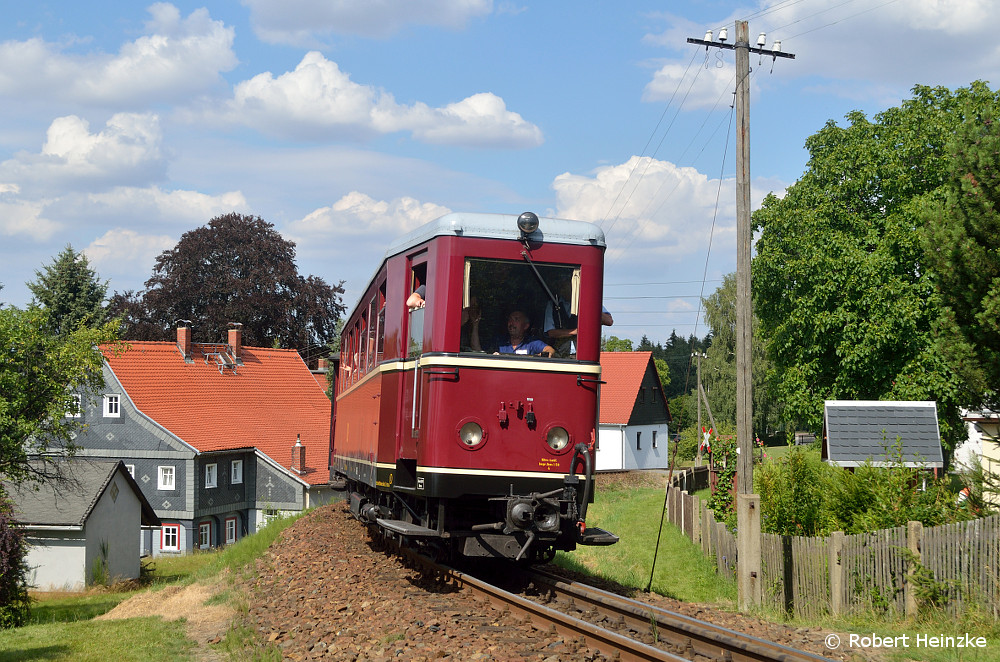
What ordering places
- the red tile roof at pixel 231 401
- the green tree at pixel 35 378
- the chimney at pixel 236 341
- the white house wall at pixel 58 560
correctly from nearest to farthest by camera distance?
the green tree at pixel 35 378 < the white house wall at pixel 58 560 < the red tile roof at pixel 231 401 < the chimney at pixel 236 341

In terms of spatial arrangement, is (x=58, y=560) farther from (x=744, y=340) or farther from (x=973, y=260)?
(x=973, y=260)

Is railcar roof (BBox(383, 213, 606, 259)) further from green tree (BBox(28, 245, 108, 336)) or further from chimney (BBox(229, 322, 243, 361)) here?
green tree (BBox(28, 245, 108, 336))

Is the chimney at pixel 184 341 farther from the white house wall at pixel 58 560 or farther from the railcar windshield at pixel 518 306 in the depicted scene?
the railcar windshield at pixel 518 306

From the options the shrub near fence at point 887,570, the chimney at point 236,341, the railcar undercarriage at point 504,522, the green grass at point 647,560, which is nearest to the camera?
the railcar undercarriage at point 504,522

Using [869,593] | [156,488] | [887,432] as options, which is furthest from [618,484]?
[869,593]

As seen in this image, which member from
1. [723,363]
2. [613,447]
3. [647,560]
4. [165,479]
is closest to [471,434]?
[647,560]

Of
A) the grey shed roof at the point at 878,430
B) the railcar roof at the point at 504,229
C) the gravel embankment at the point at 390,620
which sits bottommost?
the gravel embankment at the point at 390,620

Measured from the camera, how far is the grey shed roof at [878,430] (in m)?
17.4

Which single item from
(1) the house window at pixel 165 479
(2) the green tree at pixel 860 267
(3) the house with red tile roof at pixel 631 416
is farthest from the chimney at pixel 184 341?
(2) the green tree at pixel 860 267

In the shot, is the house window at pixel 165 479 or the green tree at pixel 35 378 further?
the house window at pixel 165 479

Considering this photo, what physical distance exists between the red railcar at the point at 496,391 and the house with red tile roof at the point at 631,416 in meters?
40.0

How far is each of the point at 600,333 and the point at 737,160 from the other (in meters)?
4.99

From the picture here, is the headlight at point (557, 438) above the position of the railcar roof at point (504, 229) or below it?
below

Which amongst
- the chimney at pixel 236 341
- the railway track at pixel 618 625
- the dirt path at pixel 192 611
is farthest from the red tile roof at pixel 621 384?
the railway track at pixel 618 625
